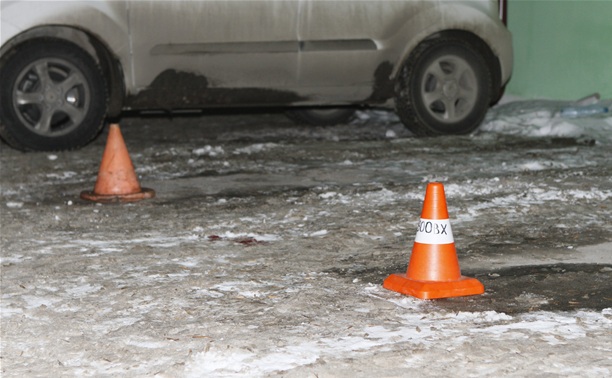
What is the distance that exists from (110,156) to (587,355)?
13.3 feet

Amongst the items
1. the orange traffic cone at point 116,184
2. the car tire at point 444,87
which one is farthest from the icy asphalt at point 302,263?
the car tire at point 444,87

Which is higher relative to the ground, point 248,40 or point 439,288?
point 248,40

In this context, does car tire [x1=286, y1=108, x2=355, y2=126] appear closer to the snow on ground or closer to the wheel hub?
the snow on ground

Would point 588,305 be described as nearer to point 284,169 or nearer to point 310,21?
point 284,169

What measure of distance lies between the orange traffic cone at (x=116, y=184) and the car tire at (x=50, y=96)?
165 centimetres

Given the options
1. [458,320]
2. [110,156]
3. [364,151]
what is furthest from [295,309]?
[364,151]

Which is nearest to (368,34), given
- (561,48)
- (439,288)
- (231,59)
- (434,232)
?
(231,59)

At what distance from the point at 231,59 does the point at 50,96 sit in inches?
55.3

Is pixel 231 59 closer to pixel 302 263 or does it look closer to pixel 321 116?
pixel 321 116

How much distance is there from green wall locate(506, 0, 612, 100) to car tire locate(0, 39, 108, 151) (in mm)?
4763

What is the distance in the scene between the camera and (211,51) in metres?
8.59

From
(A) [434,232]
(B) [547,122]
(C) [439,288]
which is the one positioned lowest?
(C) [439,288]

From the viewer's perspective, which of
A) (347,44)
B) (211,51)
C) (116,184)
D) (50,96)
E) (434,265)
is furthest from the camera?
(347,44)

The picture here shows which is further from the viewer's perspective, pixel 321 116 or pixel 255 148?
pixel 321 116
